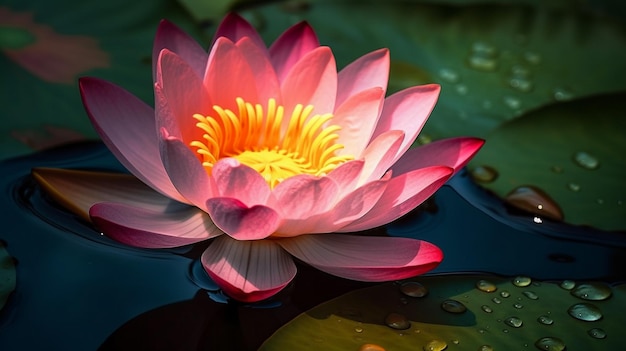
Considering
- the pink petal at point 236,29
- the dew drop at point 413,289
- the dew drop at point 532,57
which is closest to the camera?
the dew drop at point 413,289

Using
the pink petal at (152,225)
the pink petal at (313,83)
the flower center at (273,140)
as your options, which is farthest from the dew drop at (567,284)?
the pink petal at (152,225)

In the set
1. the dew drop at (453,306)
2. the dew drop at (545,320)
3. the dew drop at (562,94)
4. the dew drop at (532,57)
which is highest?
the dew drop at (532,57)

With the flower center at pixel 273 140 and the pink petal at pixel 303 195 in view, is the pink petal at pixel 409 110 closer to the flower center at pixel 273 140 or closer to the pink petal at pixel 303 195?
the flower center at pixel 273 140

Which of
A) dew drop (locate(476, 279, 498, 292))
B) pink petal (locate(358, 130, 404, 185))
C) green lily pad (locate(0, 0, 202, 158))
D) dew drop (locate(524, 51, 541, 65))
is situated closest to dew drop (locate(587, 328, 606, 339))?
dew drop (locate(476, 279, 498, 292))

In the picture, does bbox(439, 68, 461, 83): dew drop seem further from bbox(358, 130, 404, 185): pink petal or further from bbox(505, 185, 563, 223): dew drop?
bbox(358, 130, 404, 185): pink petal

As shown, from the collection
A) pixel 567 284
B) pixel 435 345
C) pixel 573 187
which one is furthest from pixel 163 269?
pixel 573 187

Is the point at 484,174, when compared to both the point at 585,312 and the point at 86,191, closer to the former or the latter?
the point at 585,312
